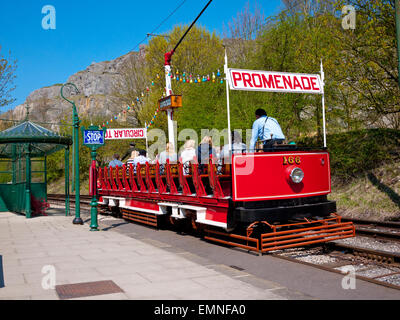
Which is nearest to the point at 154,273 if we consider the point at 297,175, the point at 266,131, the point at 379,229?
the point at 297,175

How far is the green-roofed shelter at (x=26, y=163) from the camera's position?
1579cm

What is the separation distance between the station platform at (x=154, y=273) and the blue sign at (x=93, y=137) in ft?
10.1

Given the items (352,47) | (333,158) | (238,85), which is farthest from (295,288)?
(333,158)

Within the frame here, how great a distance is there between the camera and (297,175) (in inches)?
312

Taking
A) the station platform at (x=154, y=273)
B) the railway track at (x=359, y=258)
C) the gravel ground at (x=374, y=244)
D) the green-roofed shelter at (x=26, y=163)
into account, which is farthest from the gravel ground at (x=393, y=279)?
the green-roofed shelter at (x=26, y=163)

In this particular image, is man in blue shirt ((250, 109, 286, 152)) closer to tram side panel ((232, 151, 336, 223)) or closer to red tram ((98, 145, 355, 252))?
red tram ((98, 145, 355, 252))

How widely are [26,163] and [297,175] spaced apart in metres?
12.3

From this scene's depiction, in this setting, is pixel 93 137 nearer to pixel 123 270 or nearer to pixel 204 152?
pixel 204 152

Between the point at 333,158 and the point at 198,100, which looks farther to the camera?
the point at 198,100

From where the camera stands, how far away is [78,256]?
25.9ft

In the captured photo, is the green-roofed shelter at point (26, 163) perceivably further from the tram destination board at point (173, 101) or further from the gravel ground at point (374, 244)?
the gravel ground at point (374, 244)

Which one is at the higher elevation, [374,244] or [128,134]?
[128,134]

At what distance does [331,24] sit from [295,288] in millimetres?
12657

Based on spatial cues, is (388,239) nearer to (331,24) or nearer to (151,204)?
(151,204)
